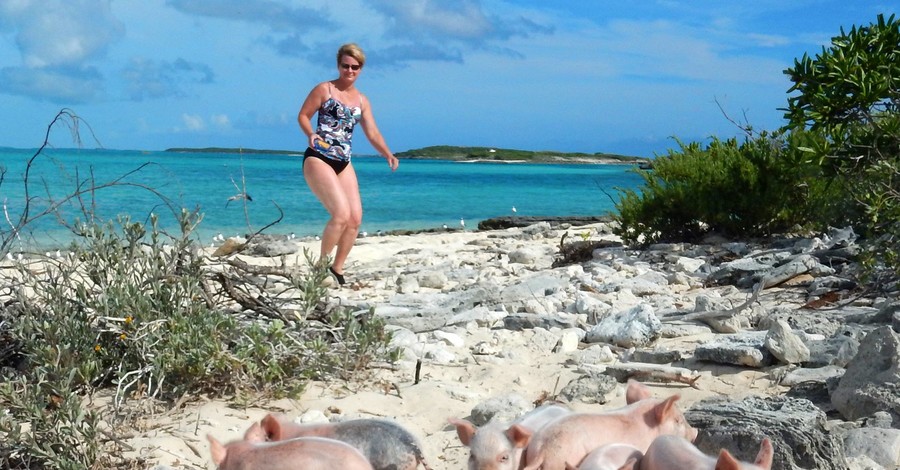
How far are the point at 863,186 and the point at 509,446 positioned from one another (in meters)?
6.46

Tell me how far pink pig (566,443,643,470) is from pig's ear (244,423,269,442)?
2.96ft

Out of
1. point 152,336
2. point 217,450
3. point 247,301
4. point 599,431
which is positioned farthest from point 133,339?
point 599,431

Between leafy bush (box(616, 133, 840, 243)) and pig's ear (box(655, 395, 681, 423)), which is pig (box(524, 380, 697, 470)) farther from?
leafy bush (box(616, 133, 840, 243))

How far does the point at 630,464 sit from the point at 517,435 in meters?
0.34

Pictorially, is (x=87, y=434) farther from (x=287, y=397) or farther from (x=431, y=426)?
(x=431, y=426)

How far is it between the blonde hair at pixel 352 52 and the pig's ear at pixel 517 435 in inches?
243

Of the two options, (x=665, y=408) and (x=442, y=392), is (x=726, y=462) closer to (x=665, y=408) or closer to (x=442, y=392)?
(x=665, y=408)

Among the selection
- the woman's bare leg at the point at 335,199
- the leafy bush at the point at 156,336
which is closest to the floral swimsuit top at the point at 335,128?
the woman's bare leg at the point at 335,199

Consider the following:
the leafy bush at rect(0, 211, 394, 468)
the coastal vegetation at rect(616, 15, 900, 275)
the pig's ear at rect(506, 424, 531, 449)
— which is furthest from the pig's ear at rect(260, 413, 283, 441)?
the coastal vegetation at rect(616, 15, 900, 275)

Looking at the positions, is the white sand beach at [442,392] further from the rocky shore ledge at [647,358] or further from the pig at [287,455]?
the pig at [287,455]

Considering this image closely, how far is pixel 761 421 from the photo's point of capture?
3.39m

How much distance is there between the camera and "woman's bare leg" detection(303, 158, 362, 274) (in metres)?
8.05

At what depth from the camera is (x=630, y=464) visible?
254 cm

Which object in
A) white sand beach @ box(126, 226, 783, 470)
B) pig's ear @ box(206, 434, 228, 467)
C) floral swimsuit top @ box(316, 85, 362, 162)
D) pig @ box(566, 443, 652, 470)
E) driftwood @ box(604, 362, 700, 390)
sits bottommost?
white sand beach @ box(126, 226, 783, 470)
